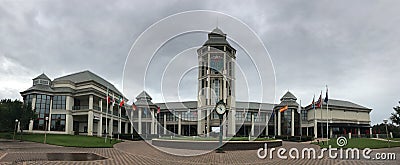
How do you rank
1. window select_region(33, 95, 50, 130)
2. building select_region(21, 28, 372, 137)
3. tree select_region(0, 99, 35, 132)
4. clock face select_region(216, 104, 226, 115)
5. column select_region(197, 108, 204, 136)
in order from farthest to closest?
column select_region(197, 108, 204, 136)
building select_region(21, 28, 372, 137)
window select_region(33, 95, 50, 130)
tree select_region(0, 99, 35, 132)
clock face select_region(216, 104, 226, 115)

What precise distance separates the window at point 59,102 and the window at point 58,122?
50.9 inches

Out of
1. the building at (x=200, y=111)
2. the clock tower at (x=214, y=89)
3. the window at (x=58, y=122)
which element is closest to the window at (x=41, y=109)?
the building at (x=200, y=111)

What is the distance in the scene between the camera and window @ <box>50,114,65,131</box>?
147 feet

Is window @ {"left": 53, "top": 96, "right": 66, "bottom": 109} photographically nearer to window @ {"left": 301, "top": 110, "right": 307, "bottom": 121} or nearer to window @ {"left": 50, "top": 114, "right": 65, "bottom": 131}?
window @ {"left": 50, "top": 114, "right": 65, "bottom": 131}

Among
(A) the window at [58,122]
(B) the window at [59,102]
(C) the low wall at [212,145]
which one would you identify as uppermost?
(B) the window at [59,102]

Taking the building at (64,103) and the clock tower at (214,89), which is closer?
the building at (64,103)

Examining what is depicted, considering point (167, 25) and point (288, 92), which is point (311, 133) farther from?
point (167, 25)

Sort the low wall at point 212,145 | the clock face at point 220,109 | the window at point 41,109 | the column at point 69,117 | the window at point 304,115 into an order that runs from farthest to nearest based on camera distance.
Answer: the window at point 304,115 < the column at point 69,117 < the window at point 41,109 < the low wall at point 212,145 < the clock face at point 220,109

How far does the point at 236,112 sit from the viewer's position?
200 ft

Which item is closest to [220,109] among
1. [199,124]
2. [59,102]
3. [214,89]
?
[59,102]

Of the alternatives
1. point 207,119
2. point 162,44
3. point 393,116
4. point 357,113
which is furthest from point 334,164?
point 357,113

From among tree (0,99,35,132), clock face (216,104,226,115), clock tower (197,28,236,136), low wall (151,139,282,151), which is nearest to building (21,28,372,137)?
clock tower (197,28,236,136)

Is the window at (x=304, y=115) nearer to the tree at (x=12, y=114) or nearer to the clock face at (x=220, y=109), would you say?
the clock face at (x=220, y=109)

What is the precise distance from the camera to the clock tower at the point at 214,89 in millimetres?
52656
